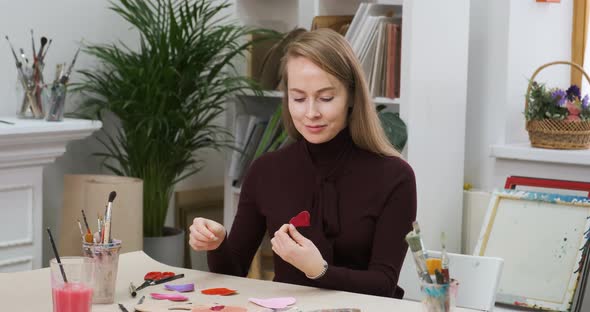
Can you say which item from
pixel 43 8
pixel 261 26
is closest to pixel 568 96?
pixel 261 26

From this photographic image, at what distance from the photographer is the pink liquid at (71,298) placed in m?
1.65

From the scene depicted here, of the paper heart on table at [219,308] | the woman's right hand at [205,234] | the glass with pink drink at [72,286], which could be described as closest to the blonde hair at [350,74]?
the woman's right hand at [205,234]

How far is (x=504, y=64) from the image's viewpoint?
11.7 ft

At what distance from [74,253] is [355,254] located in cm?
143

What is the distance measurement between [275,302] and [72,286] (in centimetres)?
41

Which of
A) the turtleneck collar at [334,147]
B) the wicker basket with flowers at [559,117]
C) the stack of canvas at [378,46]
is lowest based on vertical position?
the turtleneck collar at [334,147]

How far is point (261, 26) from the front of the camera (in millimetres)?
3988

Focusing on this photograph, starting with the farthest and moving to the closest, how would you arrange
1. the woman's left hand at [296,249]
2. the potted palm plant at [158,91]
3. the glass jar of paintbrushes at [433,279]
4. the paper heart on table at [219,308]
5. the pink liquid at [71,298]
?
the potted palm plant at [158,91]
the woman's left hand at [296,249]
the paper heart on table at [219,308]
the pink liquid at [71,298]
the glass jar of paintbrushes at [433,279]

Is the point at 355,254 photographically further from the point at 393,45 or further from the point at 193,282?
the point at 393,45

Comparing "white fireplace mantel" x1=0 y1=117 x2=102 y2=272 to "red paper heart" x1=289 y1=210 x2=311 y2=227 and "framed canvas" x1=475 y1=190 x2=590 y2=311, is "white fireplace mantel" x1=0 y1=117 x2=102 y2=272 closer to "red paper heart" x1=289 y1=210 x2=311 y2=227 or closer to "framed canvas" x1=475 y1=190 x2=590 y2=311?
"red paper heart" x1=289 y1=210 x2=311 y2=227

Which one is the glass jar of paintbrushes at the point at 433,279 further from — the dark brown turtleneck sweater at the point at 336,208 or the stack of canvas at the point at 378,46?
the stack of canvas at the point at 378,46

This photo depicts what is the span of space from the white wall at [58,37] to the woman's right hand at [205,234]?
61.4 inches

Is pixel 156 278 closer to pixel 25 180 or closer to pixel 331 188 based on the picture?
pixel 331 188

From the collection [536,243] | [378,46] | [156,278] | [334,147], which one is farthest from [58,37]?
[536,243]
